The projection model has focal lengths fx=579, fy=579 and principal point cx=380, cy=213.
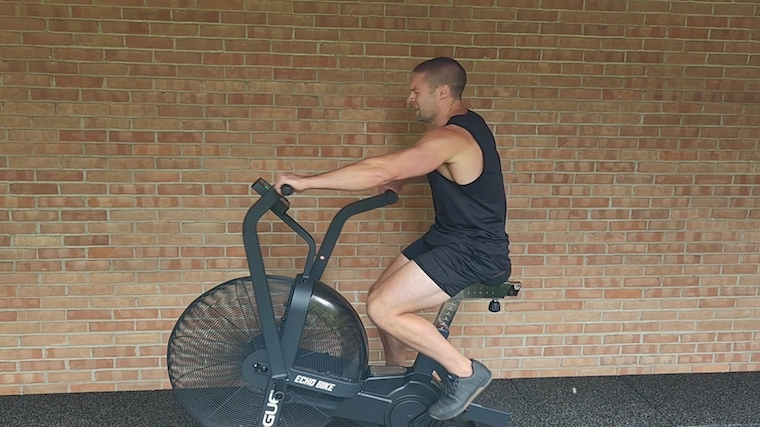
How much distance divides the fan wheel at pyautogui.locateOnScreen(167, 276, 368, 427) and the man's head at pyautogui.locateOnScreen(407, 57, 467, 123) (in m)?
0.86

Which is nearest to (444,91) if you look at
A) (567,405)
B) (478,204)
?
(478,204)

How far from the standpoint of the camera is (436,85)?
2.35 meters

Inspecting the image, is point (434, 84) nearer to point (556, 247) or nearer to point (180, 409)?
point (556, 247)

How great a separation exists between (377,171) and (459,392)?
3.21 feet

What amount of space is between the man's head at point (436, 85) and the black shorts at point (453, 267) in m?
0.58

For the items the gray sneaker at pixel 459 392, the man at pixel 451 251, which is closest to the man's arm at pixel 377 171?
the man at pixel 451 251

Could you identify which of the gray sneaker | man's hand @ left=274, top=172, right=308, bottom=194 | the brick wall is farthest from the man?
the brick wall

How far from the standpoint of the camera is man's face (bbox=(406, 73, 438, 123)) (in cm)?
236

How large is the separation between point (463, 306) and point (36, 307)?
217cm

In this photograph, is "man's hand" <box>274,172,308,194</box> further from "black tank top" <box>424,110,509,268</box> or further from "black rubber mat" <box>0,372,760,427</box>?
"black rubber mat" <box>0,372,760,427</box>

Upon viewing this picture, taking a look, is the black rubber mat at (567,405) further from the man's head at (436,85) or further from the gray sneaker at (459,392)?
the man's head at (436,85)

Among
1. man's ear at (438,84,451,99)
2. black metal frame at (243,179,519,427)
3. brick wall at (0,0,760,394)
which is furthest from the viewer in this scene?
brick wall at (0,0,760,394)

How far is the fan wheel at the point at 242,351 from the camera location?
2371mm

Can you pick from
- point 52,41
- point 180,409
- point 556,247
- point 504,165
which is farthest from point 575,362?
point 52,41
